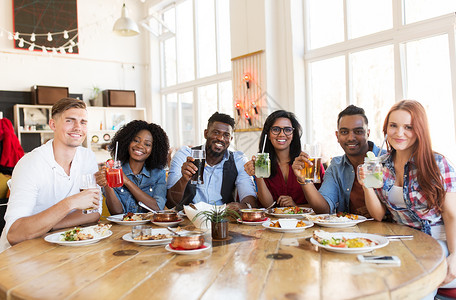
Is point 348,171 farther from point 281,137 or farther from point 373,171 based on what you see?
point 373,171

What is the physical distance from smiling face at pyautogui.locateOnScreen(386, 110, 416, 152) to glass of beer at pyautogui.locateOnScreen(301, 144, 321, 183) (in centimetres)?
41

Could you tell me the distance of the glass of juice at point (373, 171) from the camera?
1952 mm

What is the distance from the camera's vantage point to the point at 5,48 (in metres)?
7.82

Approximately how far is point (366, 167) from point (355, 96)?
11.8 ft

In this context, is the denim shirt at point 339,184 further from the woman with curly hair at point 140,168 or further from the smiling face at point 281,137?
the woman with curly hair at point 140,168

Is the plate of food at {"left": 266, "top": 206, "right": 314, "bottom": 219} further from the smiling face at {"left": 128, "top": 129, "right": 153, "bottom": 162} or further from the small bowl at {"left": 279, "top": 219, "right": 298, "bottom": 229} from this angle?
the smiling face at {"left": 128, "top": 129, "right": 153, "bottom": 162}

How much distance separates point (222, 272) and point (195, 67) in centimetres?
728

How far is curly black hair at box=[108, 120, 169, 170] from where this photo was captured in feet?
10.9

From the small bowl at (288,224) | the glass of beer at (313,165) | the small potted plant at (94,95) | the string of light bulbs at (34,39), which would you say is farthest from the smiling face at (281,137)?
the small potted plant at (94,95)

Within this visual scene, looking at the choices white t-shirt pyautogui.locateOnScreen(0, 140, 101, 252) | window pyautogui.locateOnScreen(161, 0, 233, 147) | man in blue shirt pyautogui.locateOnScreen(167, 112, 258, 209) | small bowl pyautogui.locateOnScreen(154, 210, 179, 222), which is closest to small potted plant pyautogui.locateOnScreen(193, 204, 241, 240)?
small bowl pyautogui.locateOnScreen(154, 210, 179, 222)

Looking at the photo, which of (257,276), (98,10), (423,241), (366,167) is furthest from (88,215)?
(98,10)

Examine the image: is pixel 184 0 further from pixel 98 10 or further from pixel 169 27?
pixel 98 10

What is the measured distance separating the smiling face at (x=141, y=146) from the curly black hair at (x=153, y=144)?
0.28 feet

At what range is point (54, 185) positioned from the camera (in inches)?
93.3
